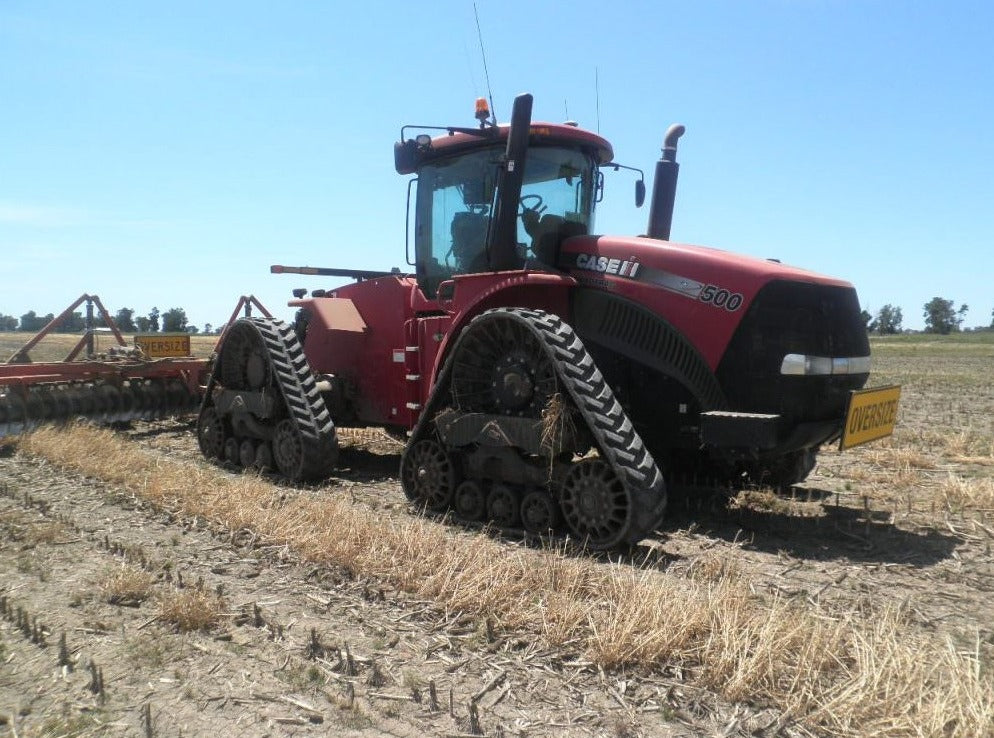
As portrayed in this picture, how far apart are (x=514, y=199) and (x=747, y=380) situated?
2.07 metres

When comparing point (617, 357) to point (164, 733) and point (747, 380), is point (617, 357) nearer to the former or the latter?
point (747, 380)

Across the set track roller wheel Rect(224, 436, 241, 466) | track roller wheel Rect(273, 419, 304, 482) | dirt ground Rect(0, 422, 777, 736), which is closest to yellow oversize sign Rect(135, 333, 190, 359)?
track roller wheel Rect(224, 436, 241, 466)

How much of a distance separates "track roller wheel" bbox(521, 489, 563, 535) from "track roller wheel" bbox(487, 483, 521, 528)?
60 mm

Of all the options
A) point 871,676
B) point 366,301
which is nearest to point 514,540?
point 871,676

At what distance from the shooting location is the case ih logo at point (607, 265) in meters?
5.44

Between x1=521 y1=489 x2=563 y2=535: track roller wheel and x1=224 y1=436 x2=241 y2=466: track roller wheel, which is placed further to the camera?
x1=224 y1=436 x2=241 y2=466: track roller wheel

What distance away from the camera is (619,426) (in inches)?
192

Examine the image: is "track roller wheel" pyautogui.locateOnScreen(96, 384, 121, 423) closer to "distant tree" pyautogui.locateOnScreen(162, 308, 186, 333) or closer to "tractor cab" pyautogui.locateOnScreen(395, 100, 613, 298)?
"tractor cab" pyautogui.locateOnScreen(395, 100, 613, 298)

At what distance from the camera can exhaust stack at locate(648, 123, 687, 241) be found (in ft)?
22.3

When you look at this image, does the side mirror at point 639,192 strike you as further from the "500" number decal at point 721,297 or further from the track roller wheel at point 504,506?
the track roller wheel at point 504,506

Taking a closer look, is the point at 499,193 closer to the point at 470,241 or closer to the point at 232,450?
the point at 470,241

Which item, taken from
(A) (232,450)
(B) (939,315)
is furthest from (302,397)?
(B) (939,315)

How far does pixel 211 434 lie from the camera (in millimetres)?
8359

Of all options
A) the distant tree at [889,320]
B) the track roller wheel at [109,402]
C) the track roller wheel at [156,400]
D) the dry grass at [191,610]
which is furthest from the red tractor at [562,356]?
Answer: the distant tree at [889,320]
